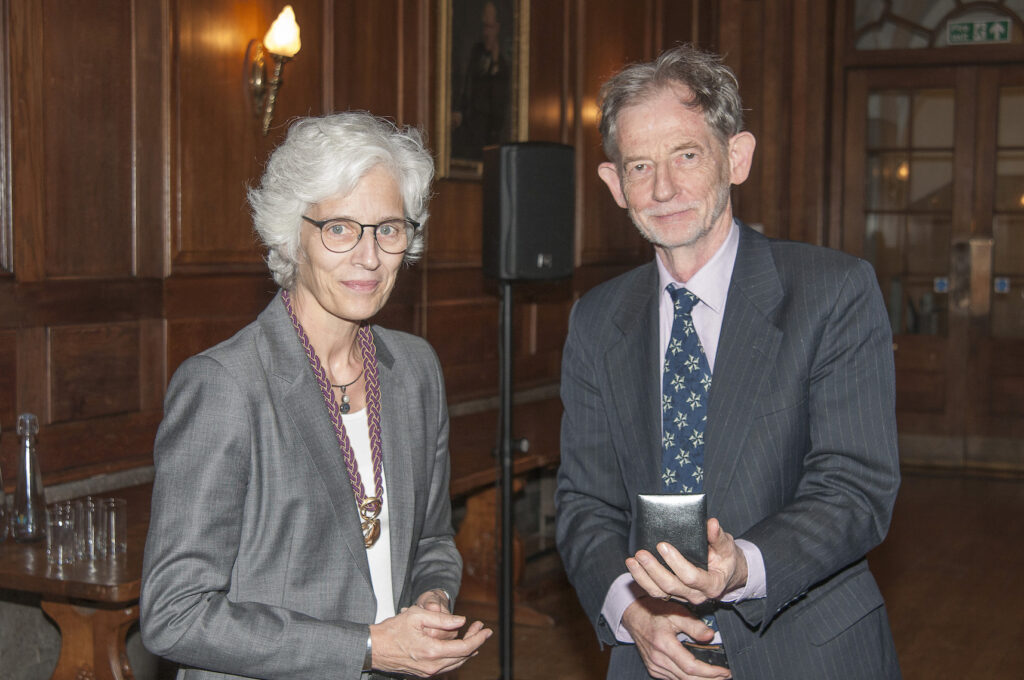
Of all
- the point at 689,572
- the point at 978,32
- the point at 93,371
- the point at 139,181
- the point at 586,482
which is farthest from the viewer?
the point at 978,32

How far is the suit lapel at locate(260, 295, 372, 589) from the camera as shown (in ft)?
5.78

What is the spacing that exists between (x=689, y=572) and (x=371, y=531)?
577mm

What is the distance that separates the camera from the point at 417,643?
5.54ft

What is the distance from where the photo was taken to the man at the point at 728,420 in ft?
5.80

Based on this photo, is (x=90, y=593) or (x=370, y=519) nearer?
(x=370, y=519)

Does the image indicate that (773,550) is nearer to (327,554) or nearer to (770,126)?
(327,554)

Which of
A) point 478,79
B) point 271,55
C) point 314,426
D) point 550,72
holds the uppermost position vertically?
point 550,72

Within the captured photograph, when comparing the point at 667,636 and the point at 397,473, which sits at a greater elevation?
the point at 397,473

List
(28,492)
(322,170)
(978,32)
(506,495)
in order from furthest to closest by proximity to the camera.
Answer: (978,32)
(506,495)
(28,492)
(322,170)

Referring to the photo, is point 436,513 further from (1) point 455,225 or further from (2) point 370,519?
(1) point 455,225

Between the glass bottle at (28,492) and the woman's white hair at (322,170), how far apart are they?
5.87 ft

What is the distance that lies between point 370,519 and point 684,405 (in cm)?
57

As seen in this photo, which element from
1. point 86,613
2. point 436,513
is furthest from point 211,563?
point 86,613

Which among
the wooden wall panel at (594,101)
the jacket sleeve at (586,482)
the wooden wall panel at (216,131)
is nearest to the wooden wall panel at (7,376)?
the wooden wall panel at (216,131)
